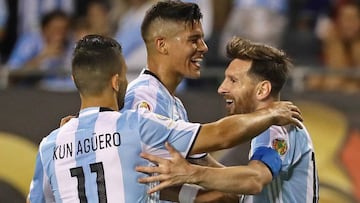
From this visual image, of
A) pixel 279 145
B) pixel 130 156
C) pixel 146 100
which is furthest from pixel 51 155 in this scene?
pixel 279 145

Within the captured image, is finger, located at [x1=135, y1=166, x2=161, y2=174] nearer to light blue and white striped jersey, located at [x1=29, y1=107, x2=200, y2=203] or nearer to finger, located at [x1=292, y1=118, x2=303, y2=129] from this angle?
light blue and white striped jersey, located at [x1=29, y1=107, x2=200, y2=203]

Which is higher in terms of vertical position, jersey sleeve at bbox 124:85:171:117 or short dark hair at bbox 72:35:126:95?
short dark hair at bbox 72:35:126:95

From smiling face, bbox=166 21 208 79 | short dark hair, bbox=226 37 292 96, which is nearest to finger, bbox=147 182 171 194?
short dark hair, bbox=226 37 292 96

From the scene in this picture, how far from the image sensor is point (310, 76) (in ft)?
30.3

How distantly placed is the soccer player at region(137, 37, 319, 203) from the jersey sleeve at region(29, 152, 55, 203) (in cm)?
56

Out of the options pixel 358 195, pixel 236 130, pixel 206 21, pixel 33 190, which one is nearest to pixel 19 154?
pixel 206 21

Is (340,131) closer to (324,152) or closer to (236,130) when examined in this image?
(324,152)

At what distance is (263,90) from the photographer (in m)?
5.18

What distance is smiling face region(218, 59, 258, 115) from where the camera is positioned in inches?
206

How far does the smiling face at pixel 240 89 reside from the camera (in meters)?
5.22

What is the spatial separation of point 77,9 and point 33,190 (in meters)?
5.44

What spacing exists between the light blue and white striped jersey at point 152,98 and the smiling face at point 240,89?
0.99ft

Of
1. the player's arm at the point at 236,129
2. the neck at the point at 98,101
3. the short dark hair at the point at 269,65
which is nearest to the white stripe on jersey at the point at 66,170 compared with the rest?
the neck at the point at 98,101

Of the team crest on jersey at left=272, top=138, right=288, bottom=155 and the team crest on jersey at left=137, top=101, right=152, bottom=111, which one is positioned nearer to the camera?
the team crest on jersey at left=272, top=138, right=288, bottom=155
